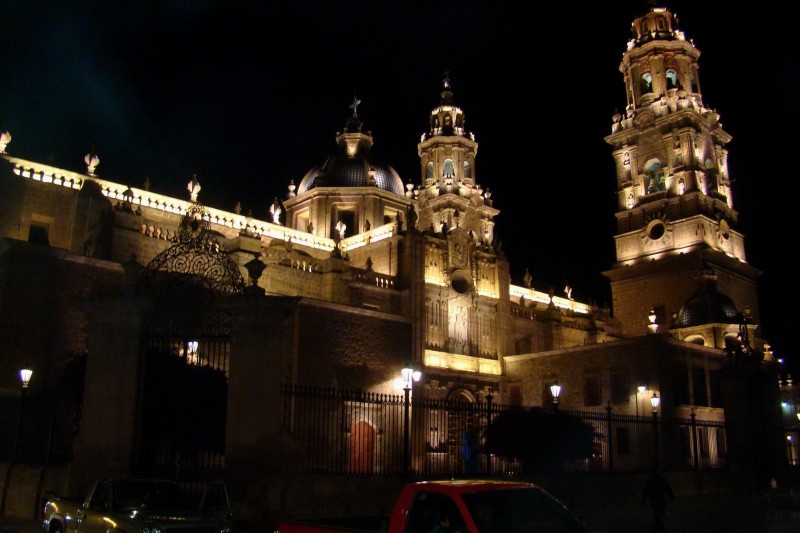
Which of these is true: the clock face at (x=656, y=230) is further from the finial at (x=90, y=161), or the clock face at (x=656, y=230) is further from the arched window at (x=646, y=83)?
the finial at (x=90, y=161)

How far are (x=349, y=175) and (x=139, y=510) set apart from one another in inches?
1600

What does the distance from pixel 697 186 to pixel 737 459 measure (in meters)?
26.3

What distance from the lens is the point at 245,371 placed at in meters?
12.4

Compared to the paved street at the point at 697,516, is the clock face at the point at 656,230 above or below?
above

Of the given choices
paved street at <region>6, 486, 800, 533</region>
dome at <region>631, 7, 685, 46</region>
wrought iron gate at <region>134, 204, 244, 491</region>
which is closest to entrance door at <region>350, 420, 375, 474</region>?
wrought iron gate at <region>134, 204, 244, 491</region>

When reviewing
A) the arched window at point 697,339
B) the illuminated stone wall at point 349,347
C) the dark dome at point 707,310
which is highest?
the dark dome at point 707,310

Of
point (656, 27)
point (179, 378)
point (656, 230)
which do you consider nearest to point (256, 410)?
point (179, 378)

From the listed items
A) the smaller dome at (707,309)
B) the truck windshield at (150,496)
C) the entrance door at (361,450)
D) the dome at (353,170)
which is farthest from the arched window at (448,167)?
the truck windshield at (150,496)

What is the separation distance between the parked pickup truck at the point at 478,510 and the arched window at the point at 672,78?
48.0 meters

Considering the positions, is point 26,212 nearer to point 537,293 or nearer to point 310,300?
point 310,300

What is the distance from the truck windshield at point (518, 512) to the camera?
20.4 ft

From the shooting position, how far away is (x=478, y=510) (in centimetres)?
629

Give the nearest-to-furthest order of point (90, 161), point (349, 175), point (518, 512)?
1. point (518, 512)
2. point (90, 161)
3. point (349, 175)

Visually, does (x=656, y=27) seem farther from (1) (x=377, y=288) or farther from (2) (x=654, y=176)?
(1) (x=377, y=288)
